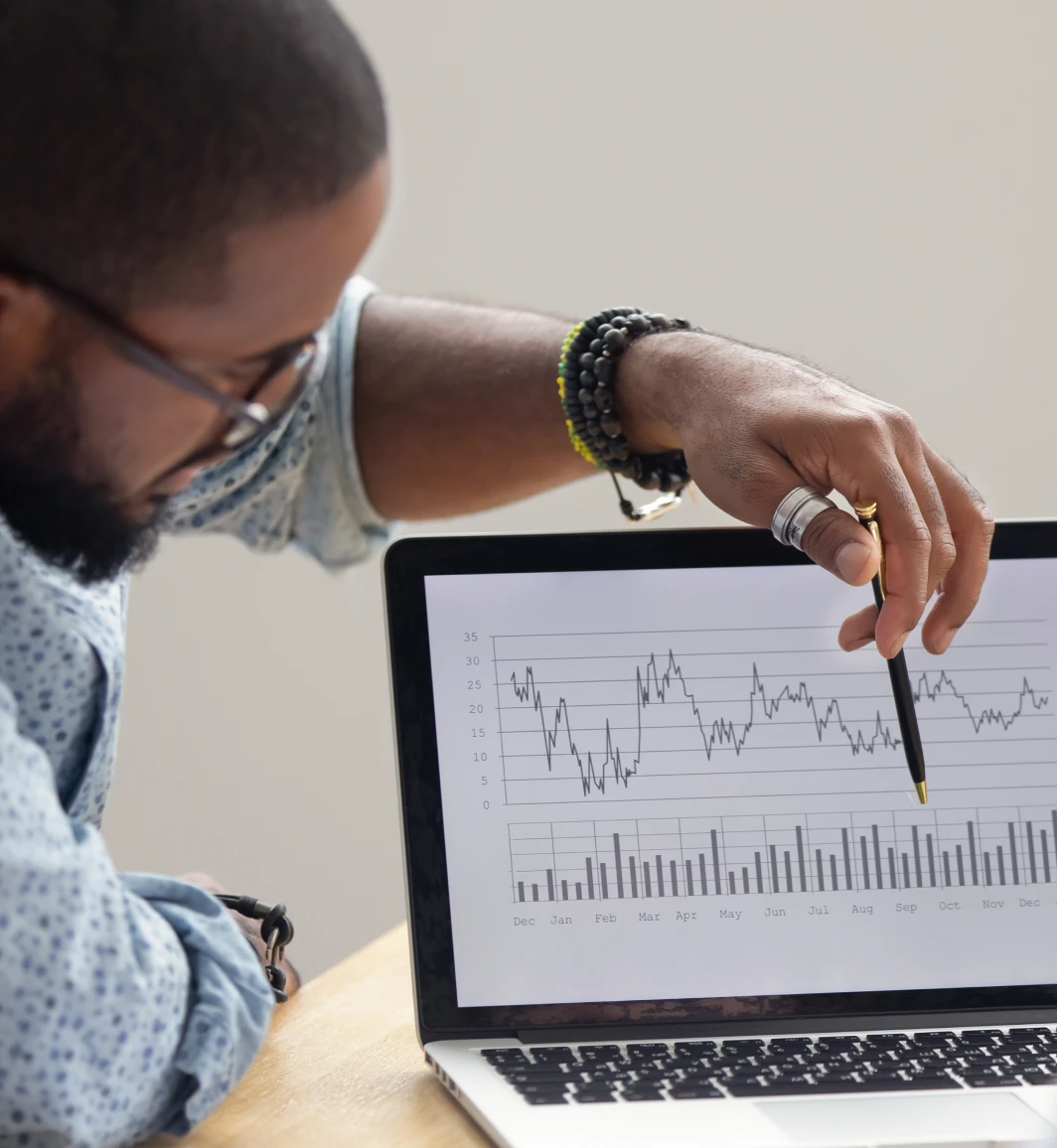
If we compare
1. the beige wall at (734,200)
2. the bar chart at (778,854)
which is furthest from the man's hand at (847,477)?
the beige wall at (734,200)

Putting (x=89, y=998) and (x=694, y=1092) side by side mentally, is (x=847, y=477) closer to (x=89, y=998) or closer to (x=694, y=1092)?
(x=694, y=1092)

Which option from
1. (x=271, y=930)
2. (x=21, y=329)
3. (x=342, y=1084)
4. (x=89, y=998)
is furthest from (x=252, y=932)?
(x=21, y=329)

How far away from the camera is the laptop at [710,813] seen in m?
0.67

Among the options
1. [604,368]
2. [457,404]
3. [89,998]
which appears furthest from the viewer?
[457,404]

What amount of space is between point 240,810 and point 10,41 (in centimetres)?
140

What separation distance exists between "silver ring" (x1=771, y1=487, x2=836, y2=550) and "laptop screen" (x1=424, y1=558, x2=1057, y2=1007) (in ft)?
0.17

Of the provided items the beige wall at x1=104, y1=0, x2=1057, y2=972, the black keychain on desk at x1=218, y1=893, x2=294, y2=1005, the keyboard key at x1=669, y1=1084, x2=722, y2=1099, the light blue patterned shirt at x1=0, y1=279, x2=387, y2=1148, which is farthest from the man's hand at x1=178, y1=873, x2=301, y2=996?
the beige wall at x1=104, y1=0, x2=1057, y2=972

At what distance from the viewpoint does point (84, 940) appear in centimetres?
48

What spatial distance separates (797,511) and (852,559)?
0.18 feet

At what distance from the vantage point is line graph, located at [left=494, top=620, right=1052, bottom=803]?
701 millimetres

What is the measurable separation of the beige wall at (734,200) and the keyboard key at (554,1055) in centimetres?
107

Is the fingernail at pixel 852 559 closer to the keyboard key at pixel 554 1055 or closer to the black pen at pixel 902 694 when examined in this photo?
the black pen at pixel 902 694

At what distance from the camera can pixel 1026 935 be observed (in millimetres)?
708

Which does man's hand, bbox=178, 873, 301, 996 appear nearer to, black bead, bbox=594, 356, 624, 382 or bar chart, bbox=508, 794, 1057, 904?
bar chart, bbox=508, 794, 1057, 904
